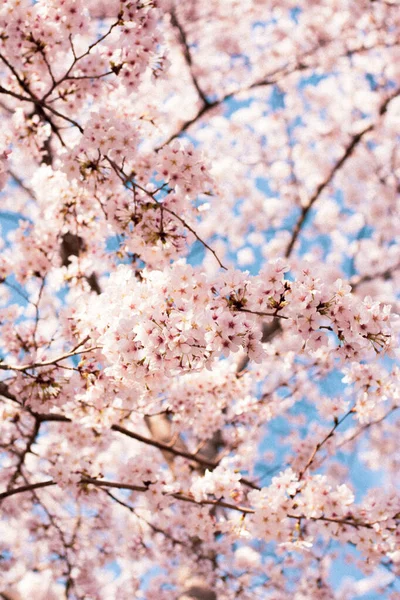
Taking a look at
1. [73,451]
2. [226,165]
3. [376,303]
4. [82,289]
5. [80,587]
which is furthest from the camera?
[226,165]

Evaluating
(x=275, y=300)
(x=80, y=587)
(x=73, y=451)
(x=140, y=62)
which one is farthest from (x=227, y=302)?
(x=80, y=587)

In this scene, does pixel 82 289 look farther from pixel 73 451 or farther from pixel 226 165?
pixel 226 165

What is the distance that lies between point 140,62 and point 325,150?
8.13 m

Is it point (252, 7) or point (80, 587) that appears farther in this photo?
point (252, 7)

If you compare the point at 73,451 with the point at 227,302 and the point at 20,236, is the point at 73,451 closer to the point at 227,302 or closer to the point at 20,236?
the point at 20,236

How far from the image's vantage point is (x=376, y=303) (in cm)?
206

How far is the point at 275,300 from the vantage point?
6.97 ft

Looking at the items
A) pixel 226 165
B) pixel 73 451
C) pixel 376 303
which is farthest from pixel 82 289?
pixel 226 165

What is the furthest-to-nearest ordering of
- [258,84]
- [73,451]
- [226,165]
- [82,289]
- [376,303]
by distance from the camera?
1. [226,165]
2. [258,84]
3. [73,451]
4. [82,289]
5. [376,303]

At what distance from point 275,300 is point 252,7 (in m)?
9.36

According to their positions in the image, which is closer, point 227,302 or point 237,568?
point 227,302

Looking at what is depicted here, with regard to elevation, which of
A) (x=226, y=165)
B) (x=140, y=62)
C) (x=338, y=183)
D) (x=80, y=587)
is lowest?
(x=80, y=587)

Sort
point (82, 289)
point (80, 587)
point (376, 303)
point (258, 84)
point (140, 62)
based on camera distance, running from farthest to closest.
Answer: point (258, 84) < point (80, 587) < point (82, 289) < point (140, 62) < point (376, 303)

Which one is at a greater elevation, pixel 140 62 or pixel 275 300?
pixel 140 62
